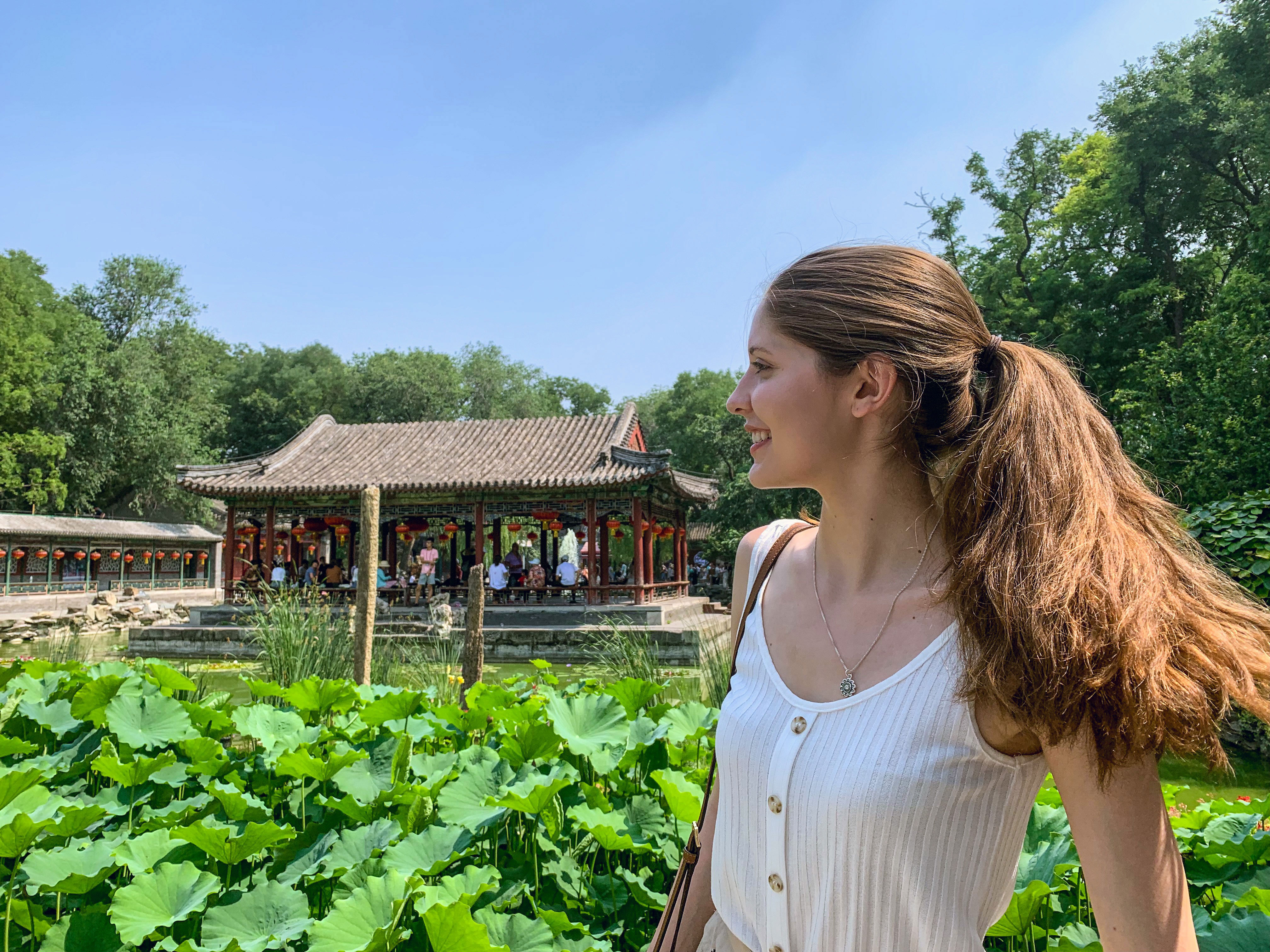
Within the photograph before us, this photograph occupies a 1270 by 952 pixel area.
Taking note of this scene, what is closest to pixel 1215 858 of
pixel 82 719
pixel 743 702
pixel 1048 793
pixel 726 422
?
pixel 1048 793

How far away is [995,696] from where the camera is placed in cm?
87

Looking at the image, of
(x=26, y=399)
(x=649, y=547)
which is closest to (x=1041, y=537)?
(x=649, y=547)

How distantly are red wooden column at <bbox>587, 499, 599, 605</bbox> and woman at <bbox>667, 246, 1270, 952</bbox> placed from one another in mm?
13692

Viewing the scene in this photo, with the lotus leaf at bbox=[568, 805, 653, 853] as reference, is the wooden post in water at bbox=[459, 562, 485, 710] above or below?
below

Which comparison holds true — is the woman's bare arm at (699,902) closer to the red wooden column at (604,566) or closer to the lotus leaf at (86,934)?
the lotus leaf at (86,934)

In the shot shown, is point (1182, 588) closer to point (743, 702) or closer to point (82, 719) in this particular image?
point (743, 702)

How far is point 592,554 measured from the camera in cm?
1498

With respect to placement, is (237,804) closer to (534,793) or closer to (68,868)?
(68,868)

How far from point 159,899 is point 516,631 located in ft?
40.8

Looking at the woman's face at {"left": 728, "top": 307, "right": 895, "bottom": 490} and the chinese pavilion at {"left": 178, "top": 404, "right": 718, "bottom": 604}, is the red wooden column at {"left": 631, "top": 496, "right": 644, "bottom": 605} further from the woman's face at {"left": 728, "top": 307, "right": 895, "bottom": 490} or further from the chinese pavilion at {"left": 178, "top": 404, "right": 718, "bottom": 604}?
the woman's face at {"left": 728, "top": 307, "right": 895, "bottom": 490}

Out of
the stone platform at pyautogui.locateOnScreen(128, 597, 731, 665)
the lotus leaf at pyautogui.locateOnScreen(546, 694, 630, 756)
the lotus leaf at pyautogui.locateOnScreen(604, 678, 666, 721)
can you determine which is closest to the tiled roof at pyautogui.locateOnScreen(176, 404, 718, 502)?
the stone platform at pyautogui.locateOnScreen(128, 597, 731, 665)

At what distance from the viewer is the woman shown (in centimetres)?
82

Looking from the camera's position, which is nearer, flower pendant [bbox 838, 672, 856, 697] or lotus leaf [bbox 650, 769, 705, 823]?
flower pendant [bbox 838, 672, 856, 697]

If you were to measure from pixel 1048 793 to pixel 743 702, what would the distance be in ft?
3.74
